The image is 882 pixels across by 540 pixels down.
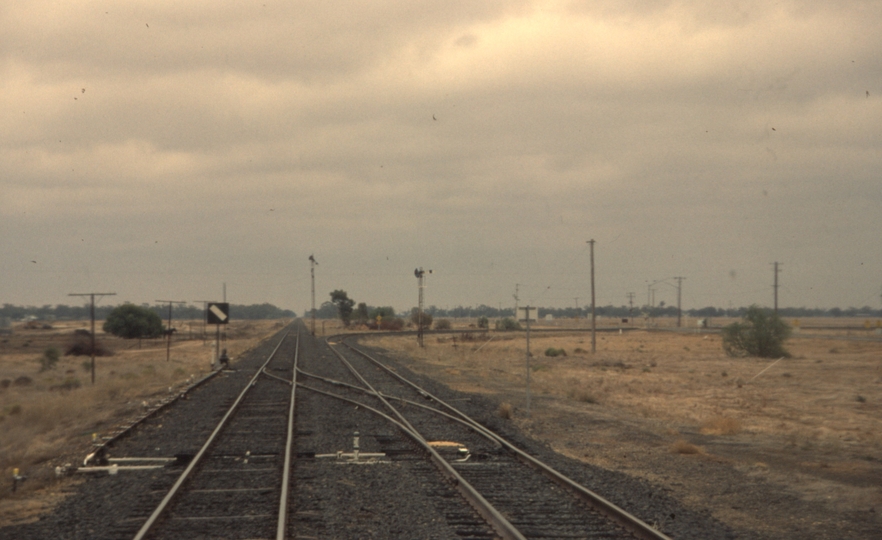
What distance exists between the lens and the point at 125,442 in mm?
16234

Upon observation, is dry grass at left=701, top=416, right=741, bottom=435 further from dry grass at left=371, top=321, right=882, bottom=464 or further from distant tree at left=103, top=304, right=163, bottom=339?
distant tree at left=103, top=304, right=163, bottom=339

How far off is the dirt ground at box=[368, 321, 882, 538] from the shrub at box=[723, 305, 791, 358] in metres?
7.41

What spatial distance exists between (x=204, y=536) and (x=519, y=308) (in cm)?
1195

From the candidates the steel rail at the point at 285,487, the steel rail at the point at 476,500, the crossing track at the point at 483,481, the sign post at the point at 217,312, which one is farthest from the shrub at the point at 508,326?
the steel rail at the point at 476,500

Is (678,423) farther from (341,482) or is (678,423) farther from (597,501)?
(341,482)

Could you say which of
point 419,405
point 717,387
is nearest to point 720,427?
point 419,405

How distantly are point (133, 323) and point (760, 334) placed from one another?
86632 mm

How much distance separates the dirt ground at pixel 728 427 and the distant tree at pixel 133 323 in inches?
2938

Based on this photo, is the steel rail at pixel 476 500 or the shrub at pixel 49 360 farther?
the shrub at pixel 49 360

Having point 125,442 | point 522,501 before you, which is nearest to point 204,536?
point 522,501

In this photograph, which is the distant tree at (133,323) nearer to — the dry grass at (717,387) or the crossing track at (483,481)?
the dry grass at (717,387)

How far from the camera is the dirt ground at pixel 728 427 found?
452 inches

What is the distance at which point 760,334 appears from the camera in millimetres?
56438

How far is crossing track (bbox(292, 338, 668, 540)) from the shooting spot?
9.31 metres
